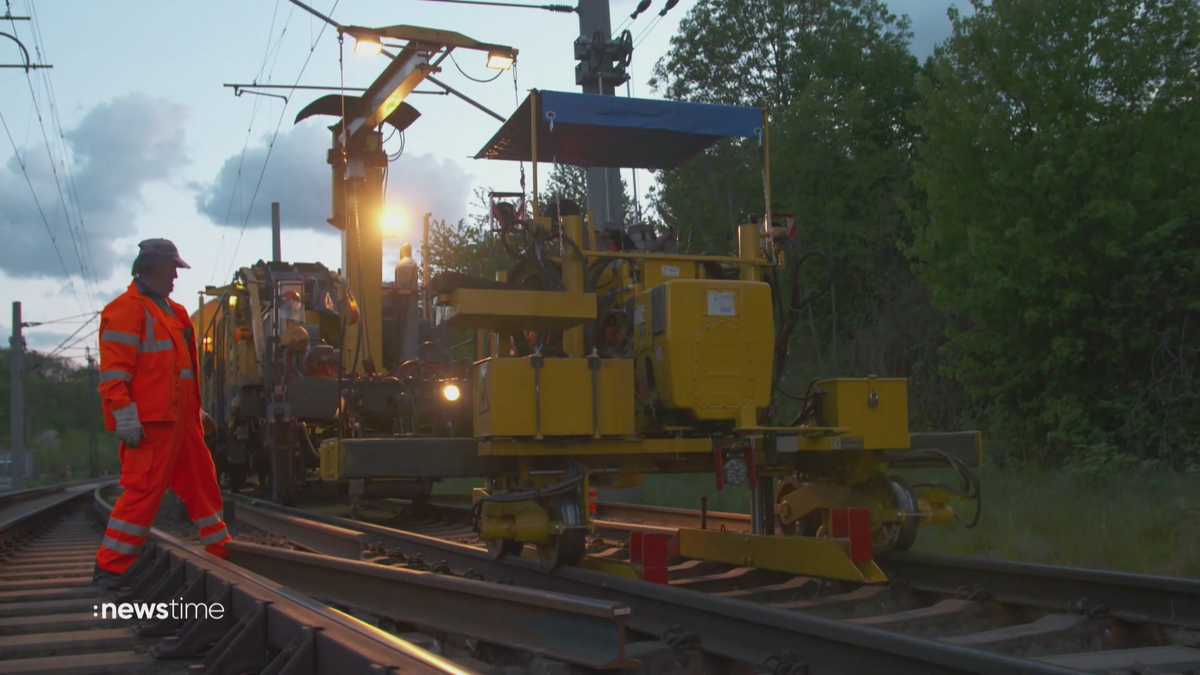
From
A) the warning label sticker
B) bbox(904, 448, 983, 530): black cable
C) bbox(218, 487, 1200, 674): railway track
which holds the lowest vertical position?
bbox(218, 487, 1200, 674): railway track

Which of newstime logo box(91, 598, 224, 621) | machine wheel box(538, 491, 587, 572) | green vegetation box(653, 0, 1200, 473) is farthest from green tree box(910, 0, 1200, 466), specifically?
newstime logo box(91, 598, 224, 621)

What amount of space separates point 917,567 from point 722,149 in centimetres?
495

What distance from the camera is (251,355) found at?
13.9 meters

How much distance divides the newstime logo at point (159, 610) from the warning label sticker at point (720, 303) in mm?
2916

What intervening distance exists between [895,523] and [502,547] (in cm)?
222

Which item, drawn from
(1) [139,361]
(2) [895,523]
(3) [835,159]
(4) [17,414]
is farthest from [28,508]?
(3) [835,159]

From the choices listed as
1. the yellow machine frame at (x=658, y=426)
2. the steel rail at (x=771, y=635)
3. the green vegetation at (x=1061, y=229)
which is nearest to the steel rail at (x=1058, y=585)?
the yellow machine frame at (x=658, y=426)

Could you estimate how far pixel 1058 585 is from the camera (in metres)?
4.97

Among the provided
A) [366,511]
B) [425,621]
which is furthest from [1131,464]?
[425,621]

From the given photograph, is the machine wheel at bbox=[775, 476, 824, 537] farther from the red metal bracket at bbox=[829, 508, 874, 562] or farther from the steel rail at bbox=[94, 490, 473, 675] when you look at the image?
the steel rail at bbox=[94, 490, 473, 675]

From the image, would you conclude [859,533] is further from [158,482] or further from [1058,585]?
[158,482]

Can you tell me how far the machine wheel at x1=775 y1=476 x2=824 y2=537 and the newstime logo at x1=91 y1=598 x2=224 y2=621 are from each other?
374 cm

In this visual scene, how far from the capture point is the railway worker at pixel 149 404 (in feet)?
16.8

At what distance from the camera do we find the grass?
285 inches
